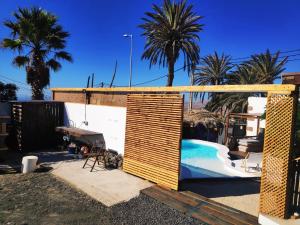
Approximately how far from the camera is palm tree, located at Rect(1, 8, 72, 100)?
49.9ft

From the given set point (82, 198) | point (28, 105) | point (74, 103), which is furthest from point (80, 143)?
point (82, 198)

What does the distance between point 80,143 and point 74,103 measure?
2.22m

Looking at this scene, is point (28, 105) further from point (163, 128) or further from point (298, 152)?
point (298, 152)

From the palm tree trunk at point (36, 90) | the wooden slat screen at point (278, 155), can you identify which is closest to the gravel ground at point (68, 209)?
the wooden slat screen at point (278, 155)

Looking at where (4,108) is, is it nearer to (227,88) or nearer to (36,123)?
(36,123)

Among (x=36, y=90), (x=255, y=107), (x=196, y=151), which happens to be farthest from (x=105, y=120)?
(x=255, y=107)

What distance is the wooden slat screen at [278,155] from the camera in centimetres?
550

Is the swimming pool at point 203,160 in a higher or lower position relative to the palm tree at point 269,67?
lower

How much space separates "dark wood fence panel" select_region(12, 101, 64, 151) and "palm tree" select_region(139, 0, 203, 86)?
969cm

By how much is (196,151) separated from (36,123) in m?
9.67

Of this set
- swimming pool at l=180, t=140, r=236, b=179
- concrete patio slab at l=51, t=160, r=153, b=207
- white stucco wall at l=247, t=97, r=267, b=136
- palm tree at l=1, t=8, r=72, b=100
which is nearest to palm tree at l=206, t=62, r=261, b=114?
white stucco wall at l=247, t=97, r=267, b=136

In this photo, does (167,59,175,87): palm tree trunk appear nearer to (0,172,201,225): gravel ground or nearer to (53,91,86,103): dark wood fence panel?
(53,91,86,103): dark wood fence panel

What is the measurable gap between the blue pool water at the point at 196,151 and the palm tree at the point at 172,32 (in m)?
5.00

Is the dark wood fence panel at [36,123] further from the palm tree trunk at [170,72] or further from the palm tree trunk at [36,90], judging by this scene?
the palm tree trunk at [170,72]
